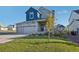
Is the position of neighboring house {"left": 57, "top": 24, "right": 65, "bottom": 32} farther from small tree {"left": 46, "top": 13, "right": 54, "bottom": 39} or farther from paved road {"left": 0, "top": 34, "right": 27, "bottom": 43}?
paved road {"left": 0, "top": 34, "right": 27, "bottom": 43}

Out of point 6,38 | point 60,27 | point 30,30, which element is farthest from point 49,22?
point 6,38

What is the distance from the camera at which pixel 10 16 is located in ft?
20.0

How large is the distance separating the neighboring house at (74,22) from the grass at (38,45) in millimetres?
251

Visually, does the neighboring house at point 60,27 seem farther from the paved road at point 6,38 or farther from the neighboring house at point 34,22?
the paved road at point 6,38

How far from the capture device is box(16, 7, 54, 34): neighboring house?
19.9 ft

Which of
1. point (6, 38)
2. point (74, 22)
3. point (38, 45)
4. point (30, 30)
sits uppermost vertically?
point (74, 22)

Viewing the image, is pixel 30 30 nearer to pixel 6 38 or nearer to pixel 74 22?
pixel 6 38

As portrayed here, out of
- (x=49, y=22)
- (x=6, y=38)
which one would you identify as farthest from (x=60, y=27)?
(x=6, y=38)

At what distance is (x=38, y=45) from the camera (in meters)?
6.06

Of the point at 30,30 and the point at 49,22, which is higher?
the point at 49,22

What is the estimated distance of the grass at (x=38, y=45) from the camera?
6.02 m

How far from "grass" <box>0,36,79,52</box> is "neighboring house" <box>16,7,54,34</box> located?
144mm

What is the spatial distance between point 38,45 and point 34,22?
442mm
